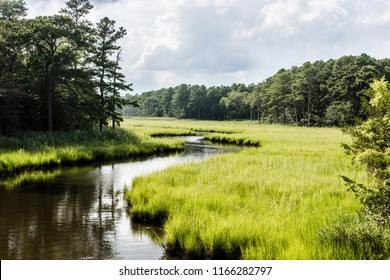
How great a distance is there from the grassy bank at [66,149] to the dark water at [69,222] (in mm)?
2733

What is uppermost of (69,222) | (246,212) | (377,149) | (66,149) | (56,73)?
(56,73)

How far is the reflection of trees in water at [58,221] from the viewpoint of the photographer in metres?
8.86

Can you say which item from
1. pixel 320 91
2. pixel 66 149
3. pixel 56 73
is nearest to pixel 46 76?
pixel 56 73

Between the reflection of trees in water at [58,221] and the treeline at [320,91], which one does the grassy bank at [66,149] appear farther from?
the treeline at [320,91]

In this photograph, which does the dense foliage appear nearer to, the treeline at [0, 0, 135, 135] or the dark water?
the dark water

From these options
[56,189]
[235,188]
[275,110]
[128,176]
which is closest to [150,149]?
[128,176]

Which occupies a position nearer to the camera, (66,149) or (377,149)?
(377,149)

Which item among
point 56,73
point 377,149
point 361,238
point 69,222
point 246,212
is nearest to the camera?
point 377,149

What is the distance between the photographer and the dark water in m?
8.91

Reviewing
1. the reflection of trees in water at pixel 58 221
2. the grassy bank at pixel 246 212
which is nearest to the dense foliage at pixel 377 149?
the grassy bank at pixel 246 212

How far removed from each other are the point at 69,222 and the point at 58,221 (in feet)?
1.24

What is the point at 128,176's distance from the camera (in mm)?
20578

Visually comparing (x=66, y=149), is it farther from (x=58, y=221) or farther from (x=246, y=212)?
(x=246, y=212)

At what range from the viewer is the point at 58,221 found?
11414mm
